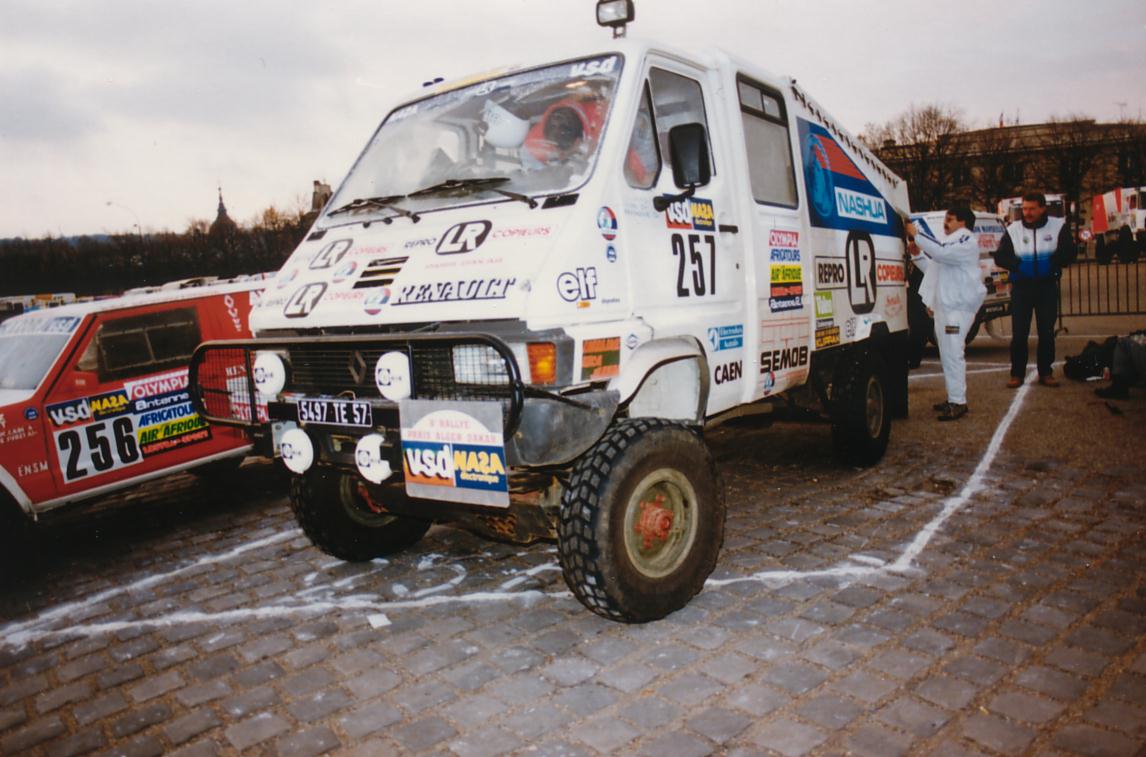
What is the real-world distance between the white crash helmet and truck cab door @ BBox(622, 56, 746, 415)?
598 mm

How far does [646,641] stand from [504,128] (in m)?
2.59

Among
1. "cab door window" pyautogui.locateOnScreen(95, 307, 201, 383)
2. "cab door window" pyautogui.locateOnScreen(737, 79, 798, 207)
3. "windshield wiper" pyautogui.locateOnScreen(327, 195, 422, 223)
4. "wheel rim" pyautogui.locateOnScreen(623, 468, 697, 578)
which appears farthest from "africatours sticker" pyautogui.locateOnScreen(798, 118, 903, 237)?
"cab door window" pyautogui.locateOnScreen(95, 307, 201, 383)

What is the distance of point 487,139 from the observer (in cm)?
412

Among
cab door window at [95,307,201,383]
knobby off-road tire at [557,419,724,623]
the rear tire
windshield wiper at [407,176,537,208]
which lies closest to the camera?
knobby off-road tire at [557,419,724,623]

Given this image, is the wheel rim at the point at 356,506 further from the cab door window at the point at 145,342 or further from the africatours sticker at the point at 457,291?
the cab door window at the point at 145,342

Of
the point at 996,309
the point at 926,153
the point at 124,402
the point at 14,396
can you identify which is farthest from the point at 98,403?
the point at 926,153

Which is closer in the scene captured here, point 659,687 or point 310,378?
point 659,687

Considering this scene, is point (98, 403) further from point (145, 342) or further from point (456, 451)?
point (456, 451)

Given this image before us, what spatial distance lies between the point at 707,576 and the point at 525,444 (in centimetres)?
137

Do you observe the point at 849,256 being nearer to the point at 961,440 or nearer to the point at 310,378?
the point at 961,440

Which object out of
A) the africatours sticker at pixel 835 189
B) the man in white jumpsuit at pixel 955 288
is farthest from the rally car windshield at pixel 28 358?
the man in white jumpsuit at pixel 955 288

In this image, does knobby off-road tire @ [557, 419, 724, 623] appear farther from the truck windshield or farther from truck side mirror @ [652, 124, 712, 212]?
the truck windshield

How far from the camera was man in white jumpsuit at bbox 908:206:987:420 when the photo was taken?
761cm

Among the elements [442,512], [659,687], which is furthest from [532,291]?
[659,687]
